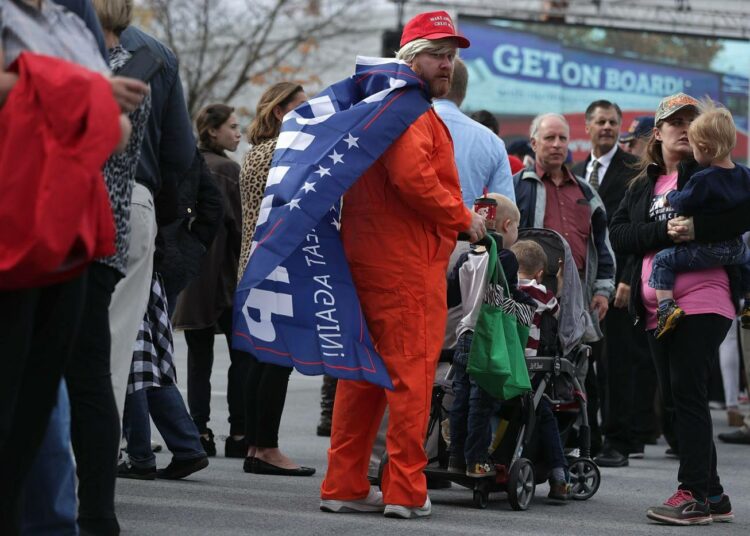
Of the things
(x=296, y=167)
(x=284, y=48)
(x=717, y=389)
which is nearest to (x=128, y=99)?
(x=296, y=167)

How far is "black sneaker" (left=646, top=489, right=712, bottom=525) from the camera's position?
624 cm

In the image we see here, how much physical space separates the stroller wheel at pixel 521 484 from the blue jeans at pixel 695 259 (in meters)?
0.99

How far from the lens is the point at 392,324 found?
6078 millimetres

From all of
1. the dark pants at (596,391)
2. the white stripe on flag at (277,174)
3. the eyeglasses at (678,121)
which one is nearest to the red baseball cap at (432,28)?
the white stripe on flag at (277,174)

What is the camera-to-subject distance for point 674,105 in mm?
6570

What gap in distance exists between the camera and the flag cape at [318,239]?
6043 millimetres

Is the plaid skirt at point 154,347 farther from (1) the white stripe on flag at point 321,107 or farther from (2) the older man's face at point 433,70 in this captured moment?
(2) the older man's face at point 433,70

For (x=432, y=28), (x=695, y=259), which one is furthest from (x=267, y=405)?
(x=695, y=259)

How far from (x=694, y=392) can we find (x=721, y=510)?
1.93 ft

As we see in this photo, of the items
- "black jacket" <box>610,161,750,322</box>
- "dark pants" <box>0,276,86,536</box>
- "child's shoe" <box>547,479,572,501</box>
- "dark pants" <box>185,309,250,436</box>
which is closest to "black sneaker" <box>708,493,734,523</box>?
"child's shoe" <box>547,479,572,501</box>

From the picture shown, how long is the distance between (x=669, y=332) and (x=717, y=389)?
624 cm

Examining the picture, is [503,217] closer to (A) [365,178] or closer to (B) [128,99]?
(A) [365,178]

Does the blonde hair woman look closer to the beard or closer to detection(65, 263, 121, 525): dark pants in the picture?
the beard

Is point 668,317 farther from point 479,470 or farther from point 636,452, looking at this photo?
point 636,452
